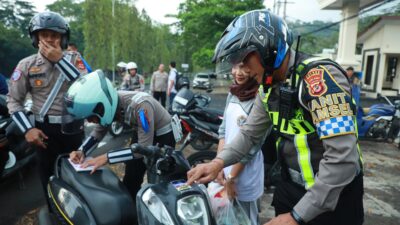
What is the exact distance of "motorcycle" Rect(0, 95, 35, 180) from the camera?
10.5ft

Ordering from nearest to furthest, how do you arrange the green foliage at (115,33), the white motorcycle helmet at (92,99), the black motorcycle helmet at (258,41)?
the black motorcycle helmet at (258,41), the white motorcycle helmet at (92,99), the green foliage at (115,33)

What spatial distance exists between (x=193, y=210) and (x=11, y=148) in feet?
10.0

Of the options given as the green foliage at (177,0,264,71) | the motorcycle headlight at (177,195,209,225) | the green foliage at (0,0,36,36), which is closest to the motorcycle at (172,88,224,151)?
the motorcycle headlight at (177,195,209,225)

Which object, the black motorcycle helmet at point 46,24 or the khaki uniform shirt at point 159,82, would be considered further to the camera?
the khaki uniform shirt at point 159,82

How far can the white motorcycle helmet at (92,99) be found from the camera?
178 cm

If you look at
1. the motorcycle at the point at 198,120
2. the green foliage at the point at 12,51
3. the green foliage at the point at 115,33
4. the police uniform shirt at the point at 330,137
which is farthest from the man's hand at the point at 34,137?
the green foliage at the point at 12,51

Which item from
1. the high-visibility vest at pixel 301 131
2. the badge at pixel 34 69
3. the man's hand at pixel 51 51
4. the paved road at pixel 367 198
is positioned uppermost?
the man's hand at pixel 51 51

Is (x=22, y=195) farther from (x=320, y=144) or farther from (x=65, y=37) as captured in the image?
(x=320, y=144)

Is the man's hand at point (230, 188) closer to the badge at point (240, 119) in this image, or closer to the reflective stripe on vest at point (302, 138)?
the badge at point (240, 119)

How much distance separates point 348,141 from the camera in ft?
3.51

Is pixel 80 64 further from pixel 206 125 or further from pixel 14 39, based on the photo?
pixel 14 39

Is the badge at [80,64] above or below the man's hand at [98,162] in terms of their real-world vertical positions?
above

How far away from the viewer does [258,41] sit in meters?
1.24

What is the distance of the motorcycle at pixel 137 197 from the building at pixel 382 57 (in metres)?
18.7
